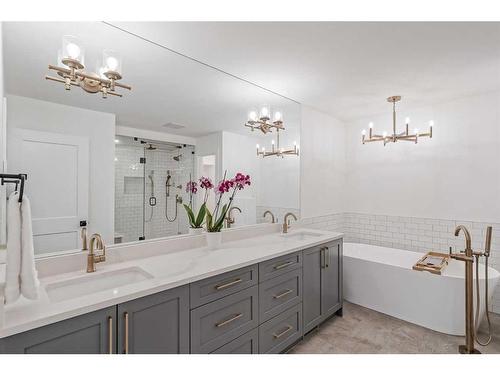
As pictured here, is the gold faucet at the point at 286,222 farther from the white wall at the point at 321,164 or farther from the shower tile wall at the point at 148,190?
the shower tile wall at the point at 148,190

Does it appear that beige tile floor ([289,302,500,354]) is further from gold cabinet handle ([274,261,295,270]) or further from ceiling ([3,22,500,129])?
ceiling ([3,22,500,129])

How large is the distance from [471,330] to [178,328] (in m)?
2.31

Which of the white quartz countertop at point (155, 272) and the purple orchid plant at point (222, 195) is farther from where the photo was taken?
the purple orchid plant at point (222, 195)

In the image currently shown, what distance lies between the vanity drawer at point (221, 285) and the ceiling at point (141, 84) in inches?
47.3

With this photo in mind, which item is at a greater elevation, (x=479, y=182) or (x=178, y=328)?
(x=479, y=182)

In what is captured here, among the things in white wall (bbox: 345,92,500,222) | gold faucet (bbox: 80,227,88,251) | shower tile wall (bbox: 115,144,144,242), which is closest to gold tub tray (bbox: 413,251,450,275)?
white wall (bbox: 345,92,500,222)

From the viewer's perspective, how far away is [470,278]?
6.96ft

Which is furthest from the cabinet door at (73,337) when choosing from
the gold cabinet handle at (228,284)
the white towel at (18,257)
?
the gold cabinet handle at (228,284)

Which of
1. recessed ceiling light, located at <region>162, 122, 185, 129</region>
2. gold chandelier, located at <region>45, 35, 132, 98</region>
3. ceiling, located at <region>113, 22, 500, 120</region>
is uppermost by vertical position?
ceiling, located at <region>113, 22, 500, 120</region>

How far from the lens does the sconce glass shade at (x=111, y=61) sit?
1.69 m

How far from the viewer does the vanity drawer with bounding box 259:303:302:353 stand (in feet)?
6.12

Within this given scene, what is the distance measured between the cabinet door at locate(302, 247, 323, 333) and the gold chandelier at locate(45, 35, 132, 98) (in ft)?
6.43

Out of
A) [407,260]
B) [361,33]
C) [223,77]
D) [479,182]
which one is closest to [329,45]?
[361,33]
